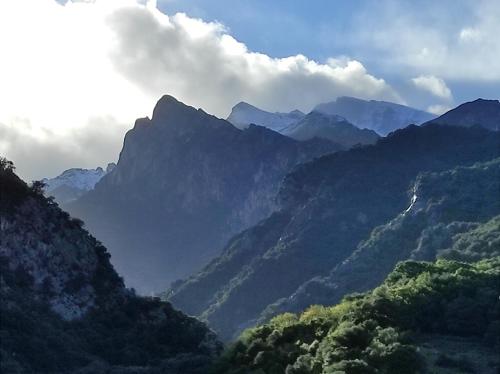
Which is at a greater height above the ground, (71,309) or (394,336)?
(71,309)

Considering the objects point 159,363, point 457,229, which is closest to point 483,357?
point 159,363

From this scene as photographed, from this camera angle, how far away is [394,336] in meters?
47.9

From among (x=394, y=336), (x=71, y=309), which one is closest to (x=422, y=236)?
(x=71, y=309)

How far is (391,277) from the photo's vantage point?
258 feet

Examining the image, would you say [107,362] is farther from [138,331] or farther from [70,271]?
[70,271]

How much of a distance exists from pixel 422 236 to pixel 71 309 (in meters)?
121

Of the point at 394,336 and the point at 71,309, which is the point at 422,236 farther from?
the point at 394,336

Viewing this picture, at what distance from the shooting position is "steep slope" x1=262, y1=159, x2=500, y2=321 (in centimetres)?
16412

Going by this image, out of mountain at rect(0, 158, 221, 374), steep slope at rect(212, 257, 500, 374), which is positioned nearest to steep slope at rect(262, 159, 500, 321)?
steep slope at rect(212, 257, 500, 374)

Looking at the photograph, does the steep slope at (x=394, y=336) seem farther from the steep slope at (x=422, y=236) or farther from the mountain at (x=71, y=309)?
the steep slope at (x=422, y=236)

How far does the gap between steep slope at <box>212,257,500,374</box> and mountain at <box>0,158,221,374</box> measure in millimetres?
6704

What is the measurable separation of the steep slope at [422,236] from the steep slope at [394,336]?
86.5m

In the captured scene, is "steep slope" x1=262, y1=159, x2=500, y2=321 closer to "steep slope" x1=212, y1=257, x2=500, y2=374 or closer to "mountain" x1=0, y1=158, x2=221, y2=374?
"steep slope" x1=212, y1=257, x2=500, y2=374

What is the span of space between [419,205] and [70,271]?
13924 cm
